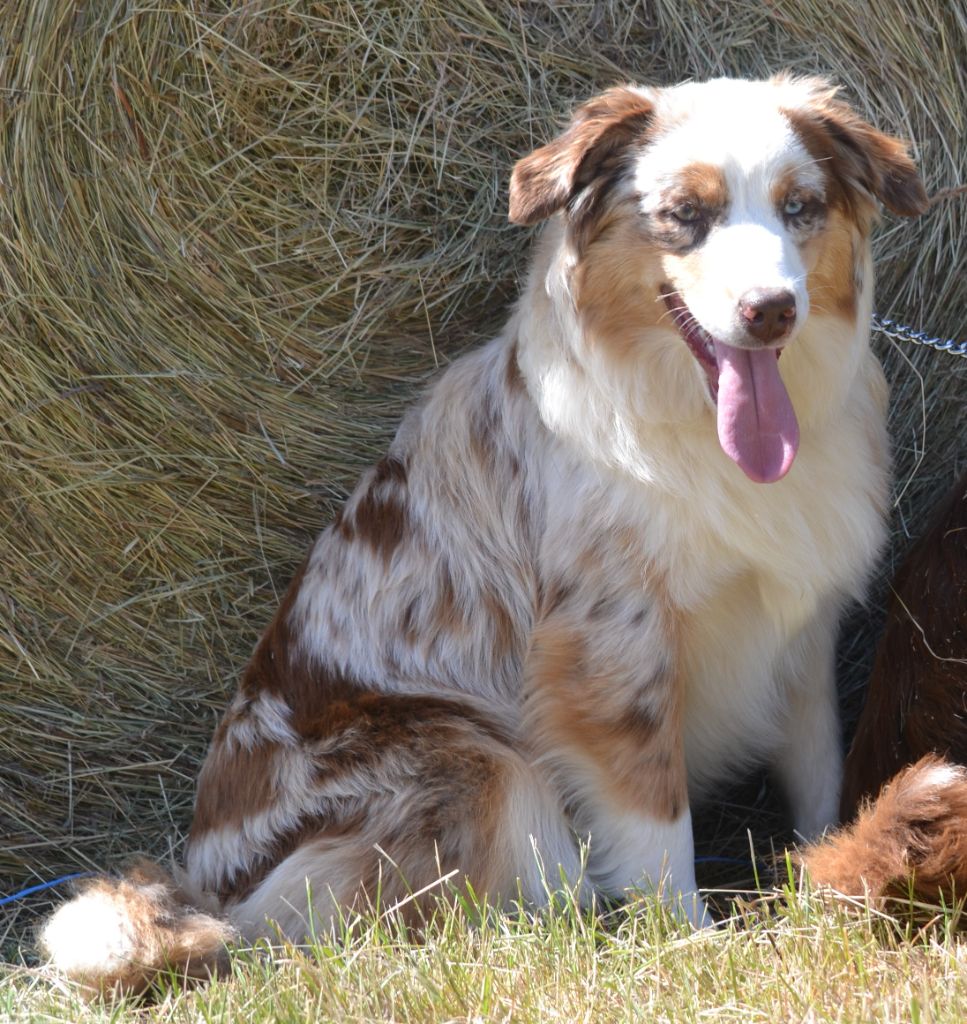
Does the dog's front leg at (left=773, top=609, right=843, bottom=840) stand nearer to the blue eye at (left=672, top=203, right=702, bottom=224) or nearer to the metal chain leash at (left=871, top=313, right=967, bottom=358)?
the metal chain leash at (left=871, top=313, right=967, bottom=358)

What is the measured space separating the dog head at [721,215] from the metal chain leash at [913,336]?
1.98 ft

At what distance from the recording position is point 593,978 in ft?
8.90

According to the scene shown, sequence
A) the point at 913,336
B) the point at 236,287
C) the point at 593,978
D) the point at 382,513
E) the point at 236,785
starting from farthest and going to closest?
1. the point at 236,287
2. the point at 913,336
3. the point at 382,513
4. the point at 236,785
5. the point at 593,978

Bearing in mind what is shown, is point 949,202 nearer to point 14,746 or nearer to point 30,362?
point 30,362

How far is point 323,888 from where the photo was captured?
317 centimetres

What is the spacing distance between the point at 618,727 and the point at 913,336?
1.39 m

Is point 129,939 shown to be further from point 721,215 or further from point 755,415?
point 721,215

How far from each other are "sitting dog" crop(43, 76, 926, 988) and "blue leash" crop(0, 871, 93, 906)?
0.54m

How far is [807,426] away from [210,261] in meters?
1.74

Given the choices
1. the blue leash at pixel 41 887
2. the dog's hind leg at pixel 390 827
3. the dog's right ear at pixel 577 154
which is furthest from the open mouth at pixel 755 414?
the blue leash at pixel 41 887

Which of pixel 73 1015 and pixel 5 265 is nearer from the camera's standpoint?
pixel 73 1015

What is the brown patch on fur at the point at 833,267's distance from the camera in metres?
3.05

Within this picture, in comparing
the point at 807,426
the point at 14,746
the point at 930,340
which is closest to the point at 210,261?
the point at 14,746

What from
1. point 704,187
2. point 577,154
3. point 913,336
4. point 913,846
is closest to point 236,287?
point 577,154
